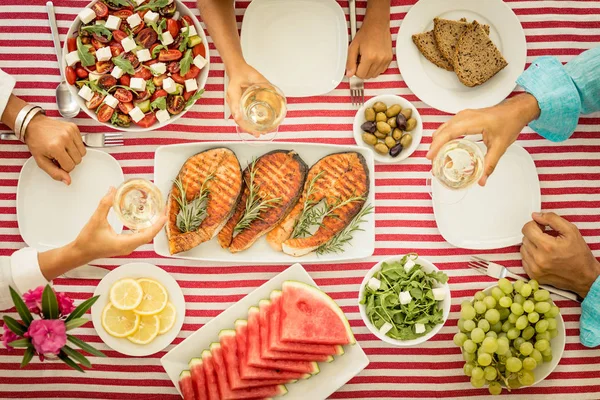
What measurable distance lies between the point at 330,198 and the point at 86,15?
116cm

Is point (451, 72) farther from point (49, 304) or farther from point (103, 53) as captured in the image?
point (49, 304)

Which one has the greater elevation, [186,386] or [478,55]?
[478,55]

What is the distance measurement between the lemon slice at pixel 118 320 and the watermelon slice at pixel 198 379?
271 millimetres

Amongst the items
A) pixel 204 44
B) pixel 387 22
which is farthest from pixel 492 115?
pixel 204 44

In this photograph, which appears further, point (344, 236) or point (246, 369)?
point (344, 236)

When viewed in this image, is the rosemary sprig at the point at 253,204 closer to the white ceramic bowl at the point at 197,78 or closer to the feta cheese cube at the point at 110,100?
the white ceramic bowl at the point at 197,78

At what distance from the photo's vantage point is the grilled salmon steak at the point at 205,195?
2.04m

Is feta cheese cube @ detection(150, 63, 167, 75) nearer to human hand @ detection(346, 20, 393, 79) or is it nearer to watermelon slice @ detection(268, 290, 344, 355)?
human hand @ detection(346, 20, 393, 79)

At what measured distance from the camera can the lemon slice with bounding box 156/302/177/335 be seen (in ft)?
6.88

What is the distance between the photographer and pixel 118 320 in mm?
2082

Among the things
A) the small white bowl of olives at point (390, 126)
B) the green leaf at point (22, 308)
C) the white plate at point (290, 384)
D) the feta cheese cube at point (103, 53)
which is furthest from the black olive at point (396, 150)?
the green leaf at point (22, 308)

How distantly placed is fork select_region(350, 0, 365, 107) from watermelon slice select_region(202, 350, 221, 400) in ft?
3.87

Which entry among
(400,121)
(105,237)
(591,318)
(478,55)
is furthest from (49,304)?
(591,318)

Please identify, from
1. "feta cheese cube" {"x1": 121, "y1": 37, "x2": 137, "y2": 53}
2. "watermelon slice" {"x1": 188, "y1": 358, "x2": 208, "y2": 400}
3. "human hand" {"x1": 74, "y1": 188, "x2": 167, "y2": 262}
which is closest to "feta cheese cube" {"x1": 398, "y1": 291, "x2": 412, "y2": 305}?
"watermelon slice" {"x1": 188, "y1": 358, "x2": 208, "y2": 400}
